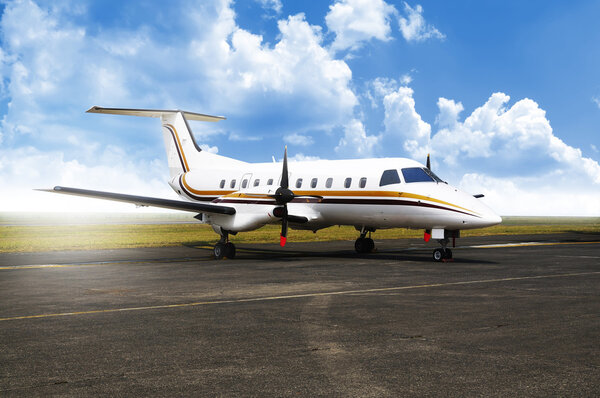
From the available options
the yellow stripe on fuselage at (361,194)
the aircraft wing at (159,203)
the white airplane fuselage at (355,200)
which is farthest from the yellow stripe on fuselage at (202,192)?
the yellow stripe on fuselage at (361,194)

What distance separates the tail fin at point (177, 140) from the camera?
29.2m

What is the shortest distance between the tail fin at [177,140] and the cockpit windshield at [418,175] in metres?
11.9

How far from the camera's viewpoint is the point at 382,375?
586cm

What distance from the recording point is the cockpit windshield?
20281mm

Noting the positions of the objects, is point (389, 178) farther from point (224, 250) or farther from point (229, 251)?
point (224, 250)

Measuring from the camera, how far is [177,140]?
29.8 m

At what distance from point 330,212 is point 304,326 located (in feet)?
46.4

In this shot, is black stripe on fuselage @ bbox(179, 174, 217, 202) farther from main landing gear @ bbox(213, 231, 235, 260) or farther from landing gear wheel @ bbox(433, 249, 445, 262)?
landing gear wheel @ bbox(433, 249, 445, 262)

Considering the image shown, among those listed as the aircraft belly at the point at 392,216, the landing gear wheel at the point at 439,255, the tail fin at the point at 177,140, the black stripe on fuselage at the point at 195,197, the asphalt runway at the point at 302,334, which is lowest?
the asphalt runway at the point at 302,334

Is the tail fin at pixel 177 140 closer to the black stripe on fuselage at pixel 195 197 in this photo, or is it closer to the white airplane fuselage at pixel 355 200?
the black stripe on fuselage at pixel 195 197

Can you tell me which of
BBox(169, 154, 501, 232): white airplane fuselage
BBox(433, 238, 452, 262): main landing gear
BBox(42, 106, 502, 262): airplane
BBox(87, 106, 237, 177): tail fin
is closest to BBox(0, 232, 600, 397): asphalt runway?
BBox(169, 154, 501, 232): white airplane fuselage

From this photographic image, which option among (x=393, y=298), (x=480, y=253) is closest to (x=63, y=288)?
(x=393, y=298)

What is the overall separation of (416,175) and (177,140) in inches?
573

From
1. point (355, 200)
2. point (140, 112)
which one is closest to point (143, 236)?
point (140, 112)
